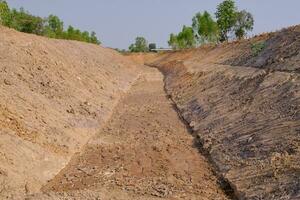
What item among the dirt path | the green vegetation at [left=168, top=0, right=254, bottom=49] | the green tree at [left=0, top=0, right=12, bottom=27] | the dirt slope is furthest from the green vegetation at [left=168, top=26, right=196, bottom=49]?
the dirt path

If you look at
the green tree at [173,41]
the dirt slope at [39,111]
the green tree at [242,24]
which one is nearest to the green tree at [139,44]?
the green tree at [173,41]

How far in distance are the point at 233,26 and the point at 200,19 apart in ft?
22.6

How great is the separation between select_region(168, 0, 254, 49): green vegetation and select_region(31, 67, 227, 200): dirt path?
4308cm

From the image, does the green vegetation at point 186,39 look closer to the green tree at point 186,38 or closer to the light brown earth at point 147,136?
the green tree at point 186,38

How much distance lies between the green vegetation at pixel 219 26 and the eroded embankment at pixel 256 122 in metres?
37.9

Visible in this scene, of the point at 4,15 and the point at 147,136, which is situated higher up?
the point at 4,15

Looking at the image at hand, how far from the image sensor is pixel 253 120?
13.2 m

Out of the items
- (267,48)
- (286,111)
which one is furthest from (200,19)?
(286,111)

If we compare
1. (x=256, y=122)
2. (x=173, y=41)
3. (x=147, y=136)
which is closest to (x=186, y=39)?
(x=173, y=41)

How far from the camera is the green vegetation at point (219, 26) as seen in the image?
202 feet

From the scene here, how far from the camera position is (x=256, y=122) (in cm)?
1288

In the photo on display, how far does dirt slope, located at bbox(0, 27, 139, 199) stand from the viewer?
10.9 metres

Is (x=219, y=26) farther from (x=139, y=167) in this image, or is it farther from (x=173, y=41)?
(x=139, y=167)

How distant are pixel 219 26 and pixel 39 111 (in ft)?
169
